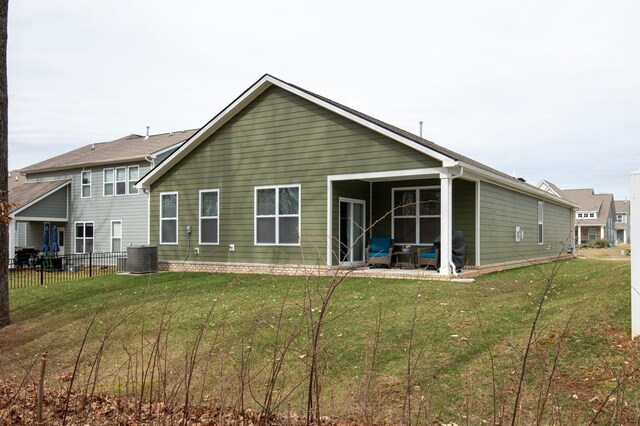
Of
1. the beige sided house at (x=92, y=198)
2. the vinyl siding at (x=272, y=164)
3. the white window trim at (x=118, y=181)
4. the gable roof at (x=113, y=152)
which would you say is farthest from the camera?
the gable roof at (x=113, y=152)

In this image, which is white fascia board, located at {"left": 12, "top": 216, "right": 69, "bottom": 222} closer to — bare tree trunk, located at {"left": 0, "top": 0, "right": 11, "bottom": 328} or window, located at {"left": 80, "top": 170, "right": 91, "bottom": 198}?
window, located at {"left": 80, "top": 170, "right": 91, "bottom": 198}

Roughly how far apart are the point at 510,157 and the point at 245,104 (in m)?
26.0

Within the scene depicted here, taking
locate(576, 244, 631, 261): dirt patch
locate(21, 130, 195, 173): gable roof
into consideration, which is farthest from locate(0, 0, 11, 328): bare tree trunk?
locate(576, 244, 631, 261): dirt patch

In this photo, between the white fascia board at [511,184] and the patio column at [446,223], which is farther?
the white fascia board at [511,184]

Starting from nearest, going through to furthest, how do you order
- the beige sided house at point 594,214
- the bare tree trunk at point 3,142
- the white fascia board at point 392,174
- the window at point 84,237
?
the bare tree trunk at point 3,142 < the white fascia board at point 392,174 < the window at point 84,237 < the beige sided house at point 594,214

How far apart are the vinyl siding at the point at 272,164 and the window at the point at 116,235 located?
28.8 feet

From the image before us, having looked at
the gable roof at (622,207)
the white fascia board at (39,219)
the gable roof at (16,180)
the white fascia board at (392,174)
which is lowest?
the white fascia board at (39,219)

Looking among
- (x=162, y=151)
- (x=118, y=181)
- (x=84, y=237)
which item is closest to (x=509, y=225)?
(x=162, y=151)

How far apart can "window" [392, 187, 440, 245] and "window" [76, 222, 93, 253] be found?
18.3 m

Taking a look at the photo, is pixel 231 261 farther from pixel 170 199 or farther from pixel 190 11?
pixel 190 11

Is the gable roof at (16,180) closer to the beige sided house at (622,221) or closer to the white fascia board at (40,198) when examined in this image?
the white fascia board at (40,198)

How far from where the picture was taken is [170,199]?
18.5m

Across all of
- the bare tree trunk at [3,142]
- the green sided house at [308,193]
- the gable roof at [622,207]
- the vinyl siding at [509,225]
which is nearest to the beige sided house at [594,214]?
the gable roof at [622,207]

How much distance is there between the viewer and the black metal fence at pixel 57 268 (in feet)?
59.4
